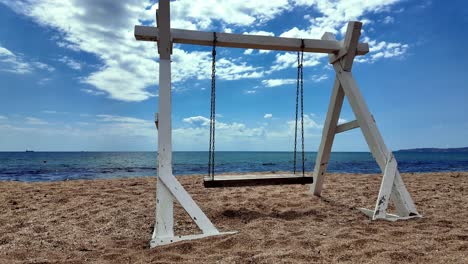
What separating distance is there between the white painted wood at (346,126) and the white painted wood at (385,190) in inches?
27.8

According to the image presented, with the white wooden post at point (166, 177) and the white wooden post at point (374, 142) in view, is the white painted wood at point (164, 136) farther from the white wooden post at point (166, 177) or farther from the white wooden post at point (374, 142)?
the white wooden post at point (374, 142)

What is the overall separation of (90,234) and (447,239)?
3592 mm

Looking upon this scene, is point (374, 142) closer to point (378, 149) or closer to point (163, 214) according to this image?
point (378, 149)

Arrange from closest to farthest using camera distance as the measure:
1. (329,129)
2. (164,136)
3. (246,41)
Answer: (164,136), (246,41), (329,129)

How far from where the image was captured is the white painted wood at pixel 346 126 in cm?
453

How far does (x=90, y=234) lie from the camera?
350 cm

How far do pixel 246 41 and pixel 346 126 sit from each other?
1.96 meters

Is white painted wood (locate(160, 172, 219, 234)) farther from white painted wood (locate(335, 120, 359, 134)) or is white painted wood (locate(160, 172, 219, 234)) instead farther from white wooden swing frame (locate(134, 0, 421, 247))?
white painted wood (locate(335, 120, 359, 134))

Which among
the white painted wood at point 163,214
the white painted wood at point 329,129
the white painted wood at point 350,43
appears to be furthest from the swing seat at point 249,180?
the white painted wood at point 350,43

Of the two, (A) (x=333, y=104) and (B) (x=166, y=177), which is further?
(A) (x=333, y=104)

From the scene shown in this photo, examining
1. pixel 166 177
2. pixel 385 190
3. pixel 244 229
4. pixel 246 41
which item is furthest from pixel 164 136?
pixel 385 190

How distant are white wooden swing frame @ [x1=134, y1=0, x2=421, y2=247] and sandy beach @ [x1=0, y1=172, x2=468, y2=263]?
0.25 metres

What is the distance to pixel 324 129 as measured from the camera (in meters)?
5.05

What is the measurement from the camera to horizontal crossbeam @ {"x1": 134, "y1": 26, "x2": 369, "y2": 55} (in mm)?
3875
